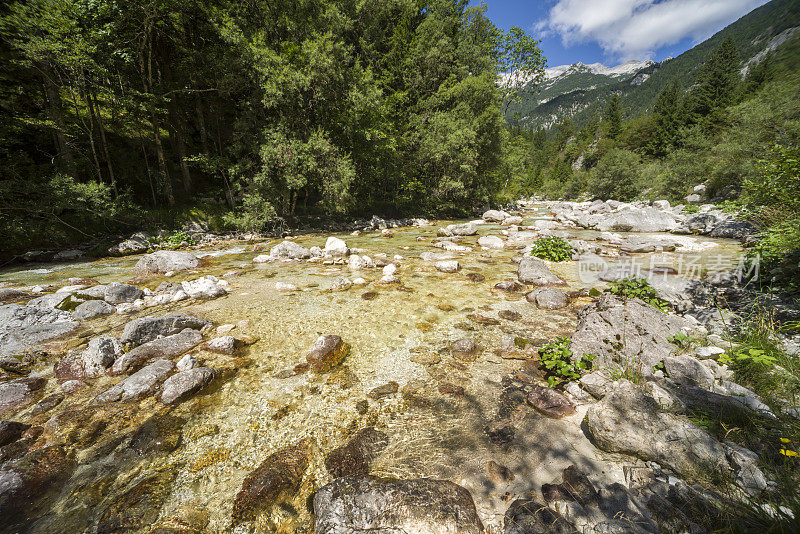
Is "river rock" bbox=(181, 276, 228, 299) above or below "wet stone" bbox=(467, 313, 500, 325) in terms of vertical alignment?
above

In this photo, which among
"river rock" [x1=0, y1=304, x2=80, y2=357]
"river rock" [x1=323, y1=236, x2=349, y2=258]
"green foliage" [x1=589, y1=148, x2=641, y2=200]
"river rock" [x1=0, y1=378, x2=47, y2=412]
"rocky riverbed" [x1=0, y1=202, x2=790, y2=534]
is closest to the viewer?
"rocky riverbed" [x1=0, y1=202, x2=790, y2=534]

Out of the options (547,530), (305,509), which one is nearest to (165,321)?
(305,509)

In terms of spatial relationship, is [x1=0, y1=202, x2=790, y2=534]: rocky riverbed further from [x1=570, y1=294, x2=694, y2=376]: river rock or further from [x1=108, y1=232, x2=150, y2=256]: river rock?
[x1=108, y1=232, x2=150, y2=256]: river rock

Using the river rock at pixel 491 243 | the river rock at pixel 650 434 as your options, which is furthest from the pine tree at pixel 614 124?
the river rock at pixel 650 434

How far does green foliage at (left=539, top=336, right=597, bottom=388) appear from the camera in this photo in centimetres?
372

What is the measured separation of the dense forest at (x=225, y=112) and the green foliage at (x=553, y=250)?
1304 centimetres

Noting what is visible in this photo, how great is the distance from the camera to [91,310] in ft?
20.1

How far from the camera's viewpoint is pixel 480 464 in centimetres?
272

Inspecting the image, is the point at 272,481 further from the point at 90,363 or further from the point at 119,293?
the point at 119,293

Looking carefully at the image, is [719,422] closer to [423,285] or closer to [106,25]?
[423,285]

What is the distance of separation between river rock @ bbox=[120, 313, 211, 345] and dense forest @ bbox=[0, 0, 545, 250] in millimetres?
11695

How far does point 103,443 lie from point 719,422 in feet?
21.7

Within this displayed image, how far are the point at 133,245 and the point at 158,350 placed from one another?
1260 centimetres

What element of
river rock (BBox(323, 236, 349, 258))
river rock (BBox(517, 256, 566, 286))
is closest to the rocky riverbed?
river rock (BBox(517, 256, 566, 286))
